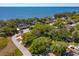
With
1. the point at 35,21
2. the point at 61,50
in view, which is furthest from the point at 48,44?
the point at 35,21

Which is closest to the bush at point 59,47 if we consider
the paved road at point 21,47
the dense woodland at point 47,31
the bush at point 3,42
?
the dense woodland at point 47,31

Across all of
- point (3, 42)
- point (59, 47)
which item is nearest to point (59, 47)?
point (59, 47)

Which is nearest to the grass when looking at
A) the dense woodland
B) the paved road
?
the dense woodland

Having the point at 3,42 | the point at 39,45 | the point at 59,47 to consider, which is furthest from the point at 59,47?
the point at 3,42

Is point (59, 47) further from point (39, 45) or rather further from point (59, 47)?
point (39, 45)

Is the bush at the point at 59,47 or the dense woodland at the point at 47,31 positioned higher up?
the dense woodland at the point at 47,31

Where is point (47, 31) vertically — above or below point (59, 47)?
above

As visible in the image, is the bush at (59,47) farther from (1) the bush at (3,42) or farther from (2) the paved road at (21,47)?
(1) the bush at (3,42)

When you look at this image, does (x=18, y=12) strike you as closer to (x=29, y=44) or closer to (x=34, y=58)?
(x=29, y=44)

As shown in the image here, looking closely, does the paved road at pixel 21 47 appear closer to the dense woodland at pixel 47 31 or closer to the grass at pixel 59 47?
the dense woodland at pixel 47 31
